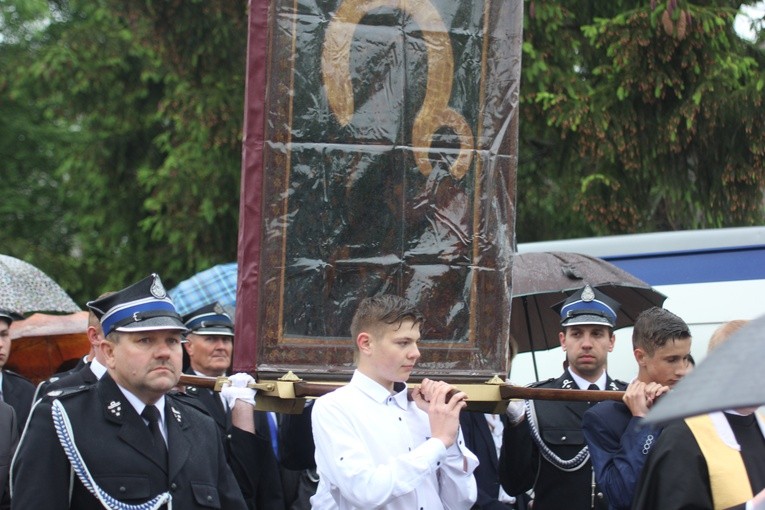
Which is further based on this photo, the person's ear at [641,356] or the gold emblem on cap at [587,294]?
the gold emblem on cap at [587,294]

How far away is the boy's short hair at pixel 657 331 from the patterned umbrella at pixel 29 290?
16.3 feet

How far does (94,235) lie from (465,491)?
13.7 metres

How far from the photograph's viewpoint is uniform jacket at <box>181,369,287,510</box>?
614 cm

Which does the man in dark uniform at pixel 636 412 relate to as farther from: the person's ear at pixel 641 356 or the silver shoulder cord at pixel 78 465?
the silver shoulder cord at pixel 78 465

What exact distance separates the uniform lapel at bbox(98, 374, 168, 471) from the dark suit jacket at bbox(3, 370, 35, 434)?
7.75ft

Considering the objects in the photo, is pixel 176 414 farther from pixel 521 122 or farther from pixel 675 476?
pixel 521 122

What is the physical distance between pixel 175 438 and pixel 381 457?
0.83m

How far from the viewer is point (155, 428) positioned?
491cm

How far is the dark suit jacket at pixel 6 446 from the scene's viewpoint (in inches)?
224

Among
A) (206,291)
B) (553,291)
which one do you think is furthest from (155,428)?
(206,291)

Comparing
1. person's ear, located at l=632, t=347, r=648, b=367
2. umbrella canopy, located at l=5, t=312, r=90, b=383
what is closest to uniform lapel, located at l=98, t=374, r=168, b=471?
person's ear, located at l=632, t=347, r=648, b=367

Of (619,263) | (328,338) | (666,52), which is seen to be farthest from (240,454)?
(666,52)

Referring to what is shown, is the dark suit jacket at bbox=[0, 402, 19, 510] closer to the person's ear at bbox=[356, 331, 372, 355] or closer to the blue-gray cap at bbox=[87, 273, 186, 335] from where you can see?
the blue-gray cap at bbox=[87, 273, 186, 335]

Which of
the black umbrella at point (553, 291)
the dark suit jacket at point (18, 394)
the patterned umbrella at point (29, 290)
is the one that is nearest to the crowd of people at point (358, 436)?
the dark suit jacket at point (18, 394)
